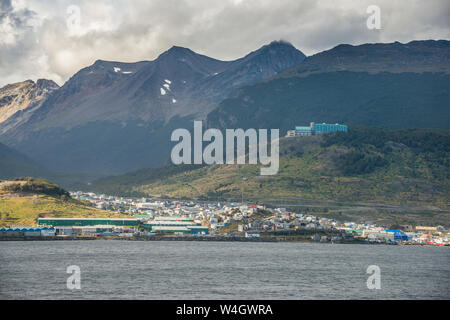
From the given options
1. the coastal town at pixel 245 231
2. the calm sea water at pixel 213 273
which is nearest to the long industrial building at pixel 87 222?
the coastal town at pixel 245 231

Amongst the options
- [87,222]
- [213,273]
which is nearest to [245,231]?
[87,222]

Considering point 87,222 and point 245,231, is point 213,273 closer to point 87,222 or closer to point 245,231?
point 245,231

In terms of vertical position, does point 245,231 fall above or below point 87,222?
below

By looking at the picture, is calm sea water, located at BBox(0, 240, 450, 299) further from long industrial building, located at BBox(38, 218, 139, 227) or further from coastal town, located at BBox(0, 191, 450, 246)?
coastal town, located at BBox(0, 191, 450, 246)

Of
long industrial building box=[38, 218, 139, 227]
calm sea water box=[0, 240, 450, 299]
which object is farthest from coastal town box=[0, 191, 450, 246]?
calm sea water box=[0, 240, 450, 299]

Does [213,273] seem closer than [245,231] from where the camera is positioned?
Yes

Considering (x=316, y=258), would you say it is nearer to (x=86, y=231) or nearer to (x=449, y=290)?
(x=449, y=290)
